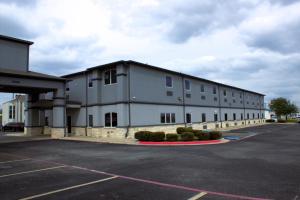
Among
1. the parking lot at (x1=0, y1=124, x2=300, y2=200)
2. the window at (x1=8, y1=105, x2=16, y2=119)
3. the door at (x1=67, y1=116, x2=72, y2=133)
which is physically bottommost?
the parking lot at (x1=0, y1=124, x2=300, y2=200)

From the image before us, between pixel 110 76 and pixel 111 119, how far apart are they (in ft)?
14.3

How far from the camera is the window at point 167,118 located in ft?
88.4

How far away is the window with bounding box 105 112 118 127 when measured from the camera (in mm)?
24136

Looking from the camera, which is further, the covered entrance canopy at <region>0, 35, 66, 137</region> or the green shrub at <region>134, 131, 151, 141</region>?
the covered entrance canopy at <region>0, 35, 66, 137</region>

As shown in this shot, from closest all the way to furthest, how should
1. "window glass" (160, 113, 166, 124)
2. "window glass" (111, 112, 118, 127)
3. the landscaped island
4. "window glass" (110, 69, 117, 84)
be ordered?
the landscaped island
"window glass" (111, 112, 118, 127)
"window glass" (110, 69, 117, 84)
"window glass" (160, 113, 166, 124)

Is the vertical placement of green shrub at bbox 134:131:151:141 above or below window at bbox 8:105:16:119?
below

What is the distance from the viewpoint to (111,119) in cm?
2458

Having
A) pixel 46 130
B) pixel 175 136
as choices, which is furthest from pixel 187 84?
pixel 46 130

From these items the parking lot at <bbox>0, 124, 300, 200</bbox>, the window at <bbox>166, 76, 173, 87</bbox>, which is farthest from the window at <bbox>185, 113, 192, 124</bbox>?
the parking lot at <bbox>0, 124, 300, 200</bbox>

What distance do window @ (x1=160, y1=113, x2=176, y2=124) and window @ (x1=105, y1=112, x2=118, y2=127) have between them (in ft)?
17.2

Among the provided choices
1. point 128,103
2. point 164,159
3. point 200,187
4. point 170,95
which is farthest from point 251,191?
point 170,95

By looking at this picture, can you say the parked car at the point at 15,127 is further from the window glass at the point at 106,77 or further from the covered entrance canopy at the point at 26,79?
the window glass at the point at 106,77

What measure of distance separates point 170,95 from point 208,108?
34.4 ft

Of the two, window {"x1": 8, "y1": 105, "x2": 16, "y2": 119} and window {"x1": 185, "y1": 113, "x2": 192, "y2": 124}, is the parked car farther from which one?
window {"x1": 185, "y1": 113, "x2": 192, "y2": 124}
